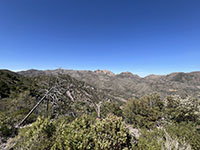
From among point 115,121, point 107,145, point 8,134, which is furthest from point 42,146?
point 8,134

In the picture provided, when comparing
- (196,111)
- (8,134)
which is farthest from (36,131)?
(196,111)

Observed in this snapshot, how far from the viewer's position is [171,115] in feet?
56.4

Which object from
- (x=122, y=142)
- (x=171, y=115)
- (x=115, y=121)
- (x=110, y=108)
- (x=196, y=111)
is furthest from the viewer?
(x=110, y=108)

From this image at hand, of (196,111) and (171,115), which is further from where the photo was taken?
(171,115)

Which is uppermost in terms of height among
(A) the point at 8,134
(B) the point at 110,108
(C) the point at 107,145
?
(C) the point at 107,145

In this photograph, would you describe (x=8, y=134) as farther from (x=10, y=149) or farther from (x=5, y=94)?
(x=5, y=94)

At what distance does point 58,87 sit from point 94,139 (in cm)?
430

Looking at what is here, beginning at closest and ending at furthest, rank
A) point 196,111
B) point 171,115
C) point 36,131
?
point 36,131 → point 196,111 → point 171,115

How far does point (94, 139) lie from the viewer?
376 centimetres

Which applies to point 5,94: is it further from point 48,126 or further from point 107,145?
point 107,145

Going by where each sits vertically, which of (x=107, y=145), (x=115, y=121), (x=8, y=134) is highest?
(x=115, y=121)

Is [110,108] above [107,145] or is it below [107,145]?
below

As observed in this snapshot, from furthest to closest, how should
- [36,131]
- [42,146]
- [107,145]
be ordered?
[107,145] < [36,131] < [42,146]

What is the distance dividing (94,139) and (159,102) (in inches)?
867
